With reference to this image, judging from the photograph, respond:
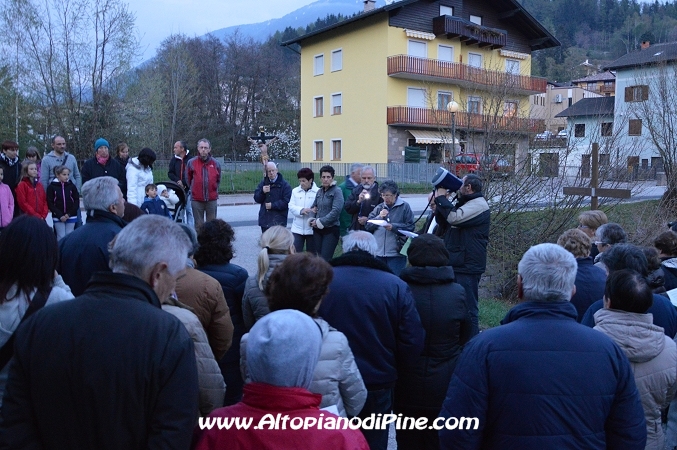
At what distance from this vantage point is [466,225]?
21.3 ft

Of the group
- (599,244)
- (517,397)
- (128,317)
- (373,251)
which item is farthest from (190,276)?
(599,244)

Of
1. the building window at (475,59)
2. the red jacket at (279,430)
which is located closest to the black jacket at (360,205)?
the red jacket at (279,430)

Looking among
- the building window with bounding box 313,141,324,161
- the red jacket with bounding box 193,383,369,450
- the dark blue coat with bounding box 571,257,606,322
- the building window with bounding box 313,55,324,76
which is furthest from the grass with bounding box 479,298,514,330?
the building window with bounding box 313,55,324,76

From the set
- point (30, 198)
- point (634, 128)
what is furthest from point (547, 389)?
point (634, 128)

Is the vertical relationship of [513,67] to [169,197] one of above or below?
above

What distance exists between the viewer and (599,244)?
5.32m

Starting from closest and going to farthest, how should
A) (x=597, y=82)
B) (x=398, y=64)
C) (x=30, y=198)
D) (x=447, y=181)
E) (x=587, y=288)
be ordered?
(x=587, y=288), (x=447, y=181), (x=30, y=198), (x=398, y=64), (x=597, y=82)

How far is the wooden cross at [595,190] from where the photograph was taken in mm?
9477

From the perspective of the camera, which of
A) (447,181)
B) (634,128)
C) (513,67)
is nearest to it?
(447,181)

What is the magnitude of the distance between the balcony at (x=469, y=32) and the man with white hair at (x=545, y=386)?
37473mm

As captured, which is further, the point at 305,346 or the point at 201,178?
the point at 201,178

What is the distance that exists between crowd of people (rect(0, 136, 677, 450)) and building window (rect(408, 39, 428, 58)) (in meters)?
34.9

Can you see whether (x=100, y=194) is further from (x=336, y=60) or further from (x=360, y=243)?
(x=336, y=60)

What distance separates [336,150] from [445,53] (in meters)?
9.69
